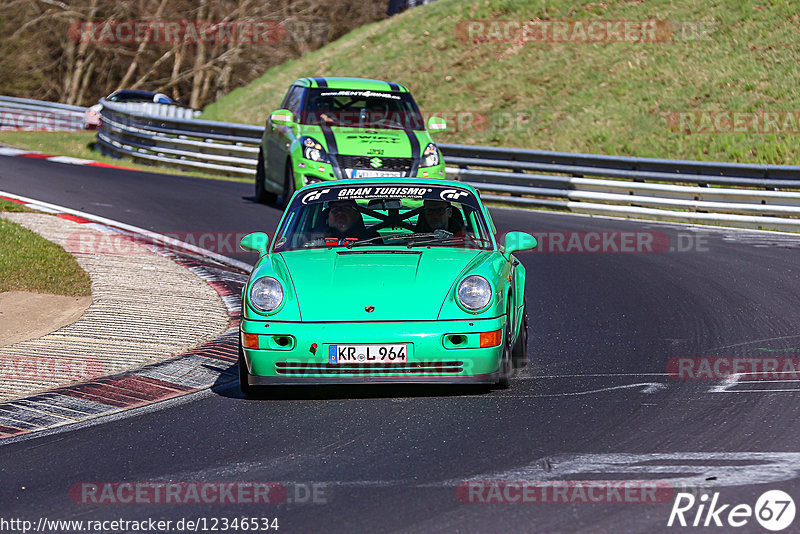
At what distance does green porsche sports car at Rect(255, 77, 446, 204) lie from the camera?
1555 centimetres

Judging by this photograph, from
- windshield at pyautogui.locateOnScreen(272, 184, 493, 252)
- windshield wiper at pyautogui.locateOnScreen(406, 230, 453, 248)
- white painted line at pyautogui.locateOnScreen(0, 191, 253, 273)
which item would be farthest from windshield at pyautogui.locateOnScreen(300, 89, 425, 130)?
windshield wiper at pyautogui.locateOnScreen(406, 230, 453, 248)

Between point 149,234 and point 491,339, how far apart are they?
28.9ft

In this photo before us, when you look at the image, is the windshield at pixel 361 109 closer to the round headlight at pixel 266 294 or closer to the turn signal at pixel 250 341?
the round headlight at pixel 266 294

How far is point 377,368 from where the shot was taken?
6965 mm

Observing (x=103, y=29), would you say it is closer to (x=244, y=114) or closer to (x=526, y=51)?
(x=244, y=114)

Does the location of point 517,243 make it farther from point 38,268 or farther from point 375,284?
point 38,268

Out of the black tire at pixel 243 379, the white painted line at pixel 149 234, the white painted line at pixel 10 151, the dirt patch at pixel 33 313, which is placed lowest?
the white painted line at pixel 10 151

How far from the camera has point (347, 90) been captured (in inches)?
669

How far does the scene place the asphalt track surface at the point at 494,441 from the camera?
499 centimetres

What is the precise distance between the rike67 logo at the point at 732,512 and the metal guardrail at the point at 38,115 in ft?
106

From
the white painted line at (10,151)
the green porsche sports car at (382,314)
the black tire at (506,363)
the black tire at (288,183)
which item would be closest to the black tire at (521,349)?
the green porsche sports car at (382,314)

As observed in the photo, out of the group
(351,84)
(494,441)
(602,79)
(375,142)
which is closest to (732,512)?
(494,441)

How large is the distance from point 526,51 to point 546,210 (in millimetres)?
12490

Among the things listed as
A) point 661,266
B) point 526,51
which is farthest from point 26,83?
point 661,266
